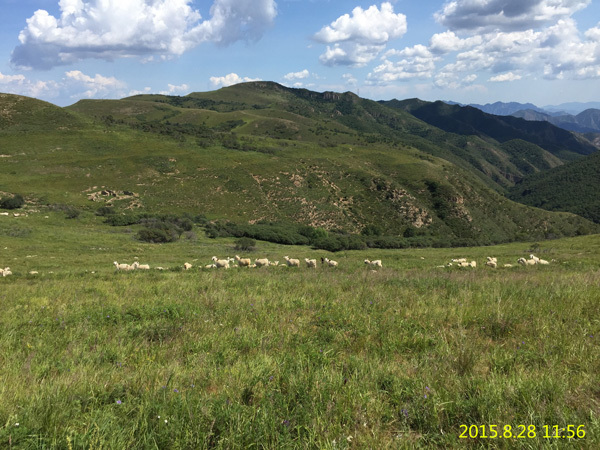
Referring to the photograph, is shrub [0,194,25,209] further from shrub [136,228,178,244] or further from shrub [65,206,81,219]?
shrub [136,228,178,244]

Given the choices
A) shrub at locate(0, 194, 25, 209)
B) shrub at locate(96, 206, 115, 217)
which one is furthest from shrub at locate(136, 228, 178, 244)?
shrub at locate(0, 194, 25, 209)

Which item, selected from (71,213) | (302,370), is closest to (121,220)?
(71,213)

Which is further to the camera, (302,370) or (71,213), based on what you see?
(71,213)

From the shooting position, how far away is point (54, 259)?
2264cm

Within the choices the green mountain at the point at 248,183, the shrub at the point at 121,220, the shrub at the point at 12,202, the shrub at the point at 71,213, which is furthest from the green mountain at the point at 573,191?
the shrub at the point at 12,202

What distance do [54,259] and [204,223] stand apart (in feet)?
92.1

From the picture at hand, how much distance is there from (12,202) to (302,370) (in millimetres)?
54529

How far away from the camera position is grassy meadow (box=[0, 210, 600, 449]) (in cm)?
259

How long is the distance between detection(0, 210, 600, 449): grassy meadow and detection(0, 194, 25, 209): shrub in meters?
47.3

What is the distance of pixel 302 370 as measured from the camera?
3551mm

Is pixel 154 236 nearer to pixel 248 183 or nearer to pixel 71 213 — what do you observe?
pixel 71 213

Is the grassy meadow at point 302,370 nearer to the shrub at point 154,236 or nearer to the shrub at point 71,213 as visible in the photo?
the shrub at point 154,236

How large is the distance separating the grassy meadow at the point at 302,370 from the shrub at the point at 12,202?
47346 millimetres

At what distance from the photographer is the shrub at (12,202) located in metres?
41.0
